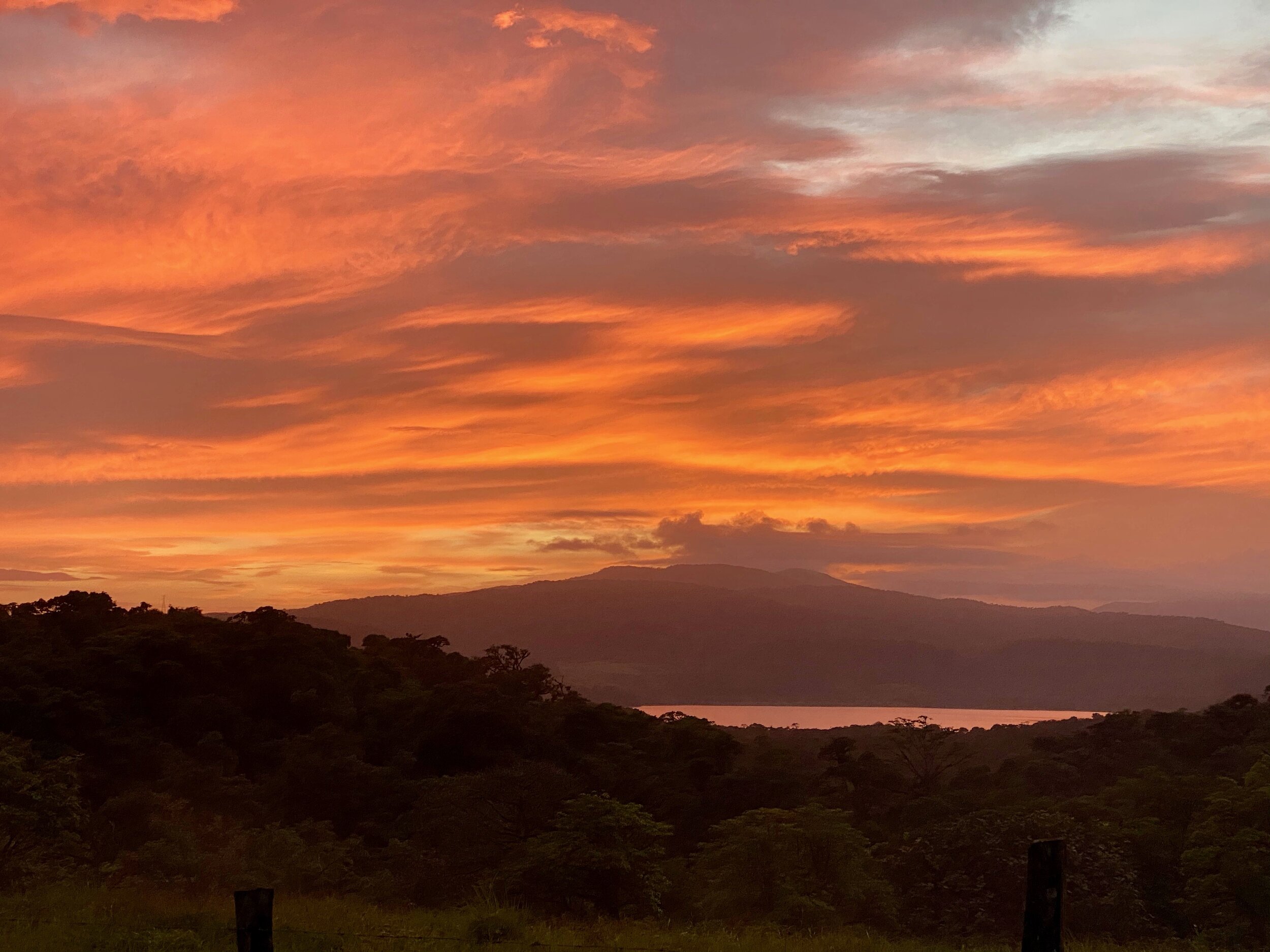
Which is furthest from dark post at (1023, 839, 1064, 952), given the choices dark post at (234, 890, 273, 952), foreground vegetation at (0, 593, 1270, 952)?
foreground vegetation at (0, 593, 1270, 952)

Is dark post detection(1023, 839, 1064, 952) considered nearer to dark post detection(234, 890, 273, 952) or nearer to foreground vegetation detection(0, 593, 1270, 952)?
dark post detection(234, 890, 273, 952)

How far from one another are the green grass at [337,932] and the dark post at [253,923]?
19.2 ft

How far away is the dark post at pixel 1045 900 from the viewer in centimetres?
1008

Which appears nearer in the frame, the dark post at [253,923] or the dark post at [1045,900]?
the dark post at [1045,900]

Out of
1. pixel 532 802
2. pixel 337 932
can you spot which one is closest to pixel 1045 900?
pixel 337 932

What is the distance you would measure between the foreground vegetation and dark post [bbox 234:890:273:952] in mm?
7970

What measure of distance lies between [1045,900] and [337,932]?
1170 cm

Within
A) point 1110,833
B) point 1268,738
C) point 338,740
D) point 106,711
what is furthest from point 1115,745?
point 106,711

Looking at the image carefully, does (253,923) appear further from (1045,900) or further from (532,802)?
(532,802)

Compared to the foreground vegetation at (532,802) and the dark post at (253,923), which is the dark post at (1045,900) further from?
the foreground vegetation at (532,802)

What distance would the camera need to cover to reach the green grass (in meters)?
17.1

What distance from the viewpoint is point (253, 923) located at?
34.3 ft

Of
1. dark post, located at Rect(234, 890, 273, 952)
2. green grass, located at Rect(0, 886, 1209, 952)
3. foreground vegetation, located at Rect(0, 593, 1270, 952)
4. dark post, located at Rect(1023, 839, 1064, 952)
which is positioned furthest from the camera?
foreground vegetation, located at Rect(0, 593, 1270, 952)

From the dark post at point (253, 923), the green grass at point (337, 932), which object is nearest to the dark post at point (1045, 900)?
the dark post at point (253, 923)
